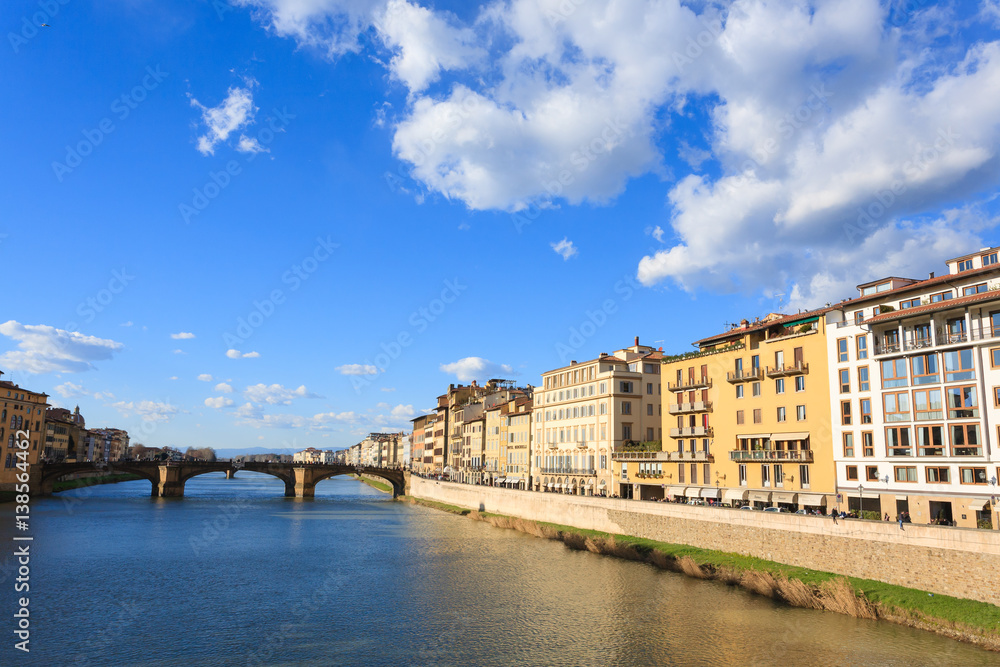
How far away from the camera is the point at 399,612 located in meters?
34.8

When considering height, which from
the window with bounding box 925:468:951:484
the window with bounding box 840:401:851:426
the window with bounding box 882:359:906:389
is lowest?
the window with bounding box 925:468:951:484

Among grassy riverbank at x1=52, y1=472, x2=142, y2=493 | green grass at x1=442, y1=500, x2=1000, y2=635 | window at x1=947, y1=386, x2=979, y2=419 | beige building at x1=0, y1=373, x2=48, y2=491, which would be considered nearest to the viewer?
green grass at x1=442, y1=500, x2=1000, y2=635

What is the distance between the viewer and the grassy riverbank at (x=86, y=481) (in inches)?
4505

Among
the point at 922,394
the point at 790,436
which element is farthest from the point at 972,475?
the point at 790,436

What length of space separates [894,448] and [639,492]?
28303 millimetres

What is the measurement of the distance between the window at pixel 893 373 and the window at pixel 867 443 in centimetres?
348

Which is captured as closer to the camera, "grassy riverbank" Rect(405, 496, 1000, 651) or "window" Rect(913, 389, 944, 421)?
"grassy riverbank" Rect(405, 496, 1000, 651)

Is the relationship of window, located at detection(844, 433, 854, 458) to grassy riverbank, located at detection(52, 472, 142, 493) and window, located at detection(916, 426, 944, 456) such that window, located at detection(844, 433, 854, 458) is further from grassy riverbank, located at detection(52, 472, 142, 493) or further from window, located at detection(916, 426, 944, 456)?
grassy riverbank, located at detection(52, 472, 142, 493)

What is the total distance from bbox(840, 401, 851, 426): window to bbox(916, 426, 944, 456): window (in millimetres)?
4907

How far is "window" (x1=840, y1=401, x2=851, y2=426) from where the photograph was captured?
45.5 meters

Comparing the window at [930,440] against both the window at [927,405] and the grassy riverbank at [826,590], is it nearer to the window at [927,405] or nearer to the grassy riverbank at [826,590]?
the window at [927,405]

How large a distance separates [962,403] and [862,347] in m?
7.37

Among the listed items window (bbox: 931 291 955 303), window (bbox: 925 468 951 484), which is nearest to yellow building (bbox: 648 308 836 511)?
window (bbox: 925 468 951 484)

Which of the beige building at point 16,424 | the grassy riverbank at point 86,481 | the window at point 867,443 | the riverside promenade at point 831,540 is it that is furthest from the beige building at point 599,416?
the grassy riverbank at point 86,481
